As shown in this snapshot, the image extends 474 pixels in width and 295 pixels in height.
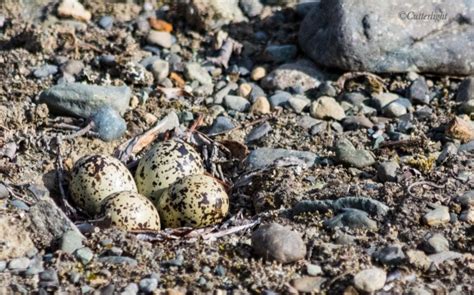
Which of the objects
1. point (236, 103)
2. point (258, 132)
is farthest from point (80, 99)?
point (258, 132)

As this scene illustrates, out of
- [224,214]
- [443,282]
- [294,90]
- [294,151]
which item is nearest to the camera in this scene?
[443,282]

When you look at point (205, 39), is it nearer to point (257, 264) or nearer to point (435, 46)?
point (435, 46)

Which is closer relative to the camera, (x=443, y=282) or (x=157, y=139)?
(x=443, y=282)

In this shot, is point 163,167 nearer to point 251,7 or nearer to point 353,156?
point 353,156

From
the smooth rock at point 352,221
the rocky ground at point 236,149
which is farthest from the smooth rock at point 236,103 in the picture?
the smooth rock at point 352,221

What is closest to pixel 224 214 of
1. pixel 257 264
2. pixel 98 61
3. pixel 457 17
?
pixel 257 264

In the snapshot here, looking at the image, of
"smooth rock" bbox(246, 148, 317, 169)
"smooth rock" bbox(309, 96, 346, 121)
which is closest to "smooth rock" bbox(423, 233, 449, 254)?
"smooth rock" bbox(246, 148, 317, 169)

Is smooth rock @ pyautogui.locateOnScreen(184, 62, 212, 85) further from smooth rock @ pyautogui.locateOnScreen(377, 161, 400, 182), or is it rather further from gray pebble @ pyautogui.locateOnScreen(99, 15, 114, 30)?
smooth rock @ pyautogui.locateOnScreen(377, 161, 400, 182)
